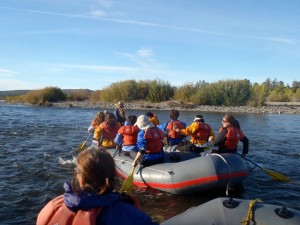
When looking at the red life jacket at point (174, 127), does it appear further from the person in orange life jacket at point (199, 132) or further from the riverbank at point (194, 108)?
the riverbank at point (194, 108)

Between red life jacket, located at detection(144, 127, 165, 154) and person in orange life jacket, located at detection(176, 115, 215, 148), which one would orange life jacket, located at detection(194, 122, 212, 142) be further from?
red life jacket, located at detection(144, 127, 165, 154)

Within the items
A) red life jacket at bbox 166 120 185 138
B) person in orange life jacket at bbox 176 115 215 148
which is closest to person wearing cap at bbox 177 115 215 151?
person in orange life jacket at bbox 176 115 215 148

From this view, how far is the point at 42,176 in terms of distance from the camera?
784cm

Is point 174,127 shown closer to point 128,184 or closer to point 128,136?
point 128,136

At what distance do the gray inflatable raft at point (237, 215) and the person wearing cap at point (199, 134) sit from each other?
4.47 meters

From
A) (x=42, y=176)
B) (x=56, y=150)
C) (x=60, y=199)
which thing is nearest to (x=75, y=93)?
(x=56, y=150)

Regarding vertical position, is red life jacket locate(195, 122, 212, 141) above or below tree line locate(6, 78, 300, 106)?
below

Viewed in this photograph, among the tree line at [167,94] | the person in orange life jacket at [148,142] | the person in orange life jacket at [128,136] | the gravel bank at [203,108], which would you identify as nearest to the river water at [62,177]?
the person in orange life jacket at [148,142]

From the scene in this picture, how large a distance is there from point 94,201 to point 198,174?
4179 mm

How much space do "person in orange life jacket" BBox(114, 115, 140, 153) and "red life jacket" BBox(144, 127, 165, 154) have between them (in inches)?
38.7

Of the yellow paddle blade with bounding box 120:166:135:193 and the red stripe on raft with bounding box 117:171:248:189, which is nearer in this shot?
the red stripe on raft with bounding box 117:171:248:189

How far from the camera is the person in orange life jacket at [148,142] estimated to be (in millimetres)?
6602

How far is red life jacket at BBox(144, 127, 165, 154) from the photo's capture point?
661 cm

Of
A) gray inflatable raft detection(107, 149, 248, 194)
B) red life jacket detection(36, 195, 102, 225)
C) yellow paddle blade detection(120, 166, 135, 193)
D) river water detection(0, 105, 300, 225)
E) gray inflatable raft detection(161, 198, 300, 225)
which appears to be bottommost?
river water detection(0, 105, 300, 225)
